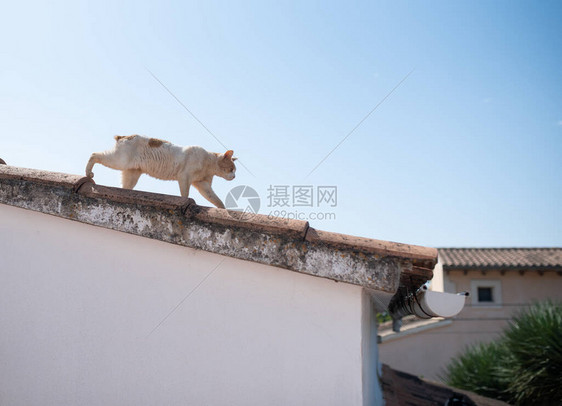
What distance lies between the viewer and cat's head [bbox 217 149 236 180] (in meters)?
5.06

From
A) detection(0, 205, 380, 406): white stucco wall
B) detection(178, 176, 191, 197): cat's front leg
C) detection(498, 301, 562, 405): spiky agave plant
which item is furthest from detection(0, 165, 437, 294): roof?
→ detection(498, 301, 562, 405): spiky agave plant

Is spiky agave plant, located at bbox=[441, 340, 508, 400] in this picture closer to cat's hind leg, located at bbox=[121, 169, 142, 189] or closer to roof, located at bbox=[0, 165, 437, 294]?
roof, located at bbox=[0, 165, 437, 294]

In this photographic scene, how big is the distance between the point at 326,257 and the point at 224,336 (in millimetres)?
795

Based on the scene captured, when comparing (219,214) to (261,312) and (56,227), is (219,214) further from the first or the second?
(56,227)

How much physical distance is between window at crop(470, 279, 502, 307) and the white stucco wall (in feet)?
54.9

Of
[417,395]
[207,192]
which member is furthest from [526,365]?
[207,192]

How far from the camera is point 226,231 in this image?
101 inches

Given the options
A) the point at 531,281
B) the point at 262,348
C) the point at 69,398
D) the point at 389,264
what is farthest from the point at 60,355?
the point at 531,281

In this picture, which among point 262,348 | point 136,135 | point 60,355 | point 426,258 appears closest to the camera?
point 426,258

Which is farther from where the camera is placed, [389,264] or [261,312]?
[261,312]

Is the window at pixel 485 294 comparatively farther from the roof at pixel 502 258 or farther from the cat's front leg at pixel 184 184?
the cat's front leg at pixel 184 184

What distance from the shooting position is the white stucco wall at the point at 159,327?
92.4 inches

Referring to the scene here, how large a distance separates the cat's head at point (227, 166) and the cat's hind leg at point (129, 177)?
1036 mm

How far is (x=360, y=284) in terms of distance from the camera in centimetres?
228
